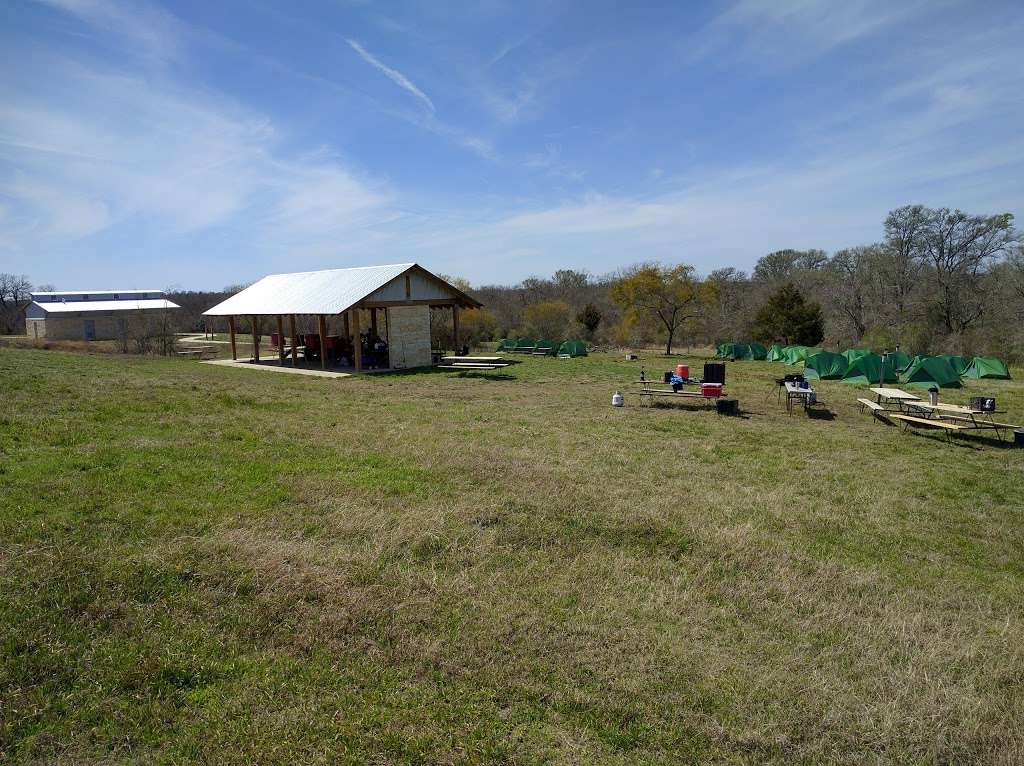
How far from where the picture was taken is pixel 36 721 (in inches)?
127

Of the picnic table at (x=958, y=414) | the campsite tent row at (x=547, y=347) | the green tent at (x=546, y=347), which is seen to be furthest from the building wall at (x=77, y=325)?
the picnic table at (x=958, y=414)

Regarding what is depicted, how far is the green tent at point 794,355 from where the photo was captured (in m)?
27.6

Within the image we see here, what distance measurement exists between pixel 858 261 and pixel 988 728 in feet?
142

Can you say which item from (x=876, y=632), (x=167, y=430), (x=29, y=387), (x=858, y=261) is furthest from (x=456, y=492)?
(x=858, y=261)

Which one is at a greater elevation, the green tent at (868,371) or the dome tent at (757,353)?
the dome tent at (757,353)

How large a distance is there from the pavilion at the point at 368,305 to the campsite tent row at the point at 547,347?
6.52 m

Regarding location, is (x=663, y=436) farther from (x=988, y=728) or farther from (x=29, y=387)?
(x=29, y=387)

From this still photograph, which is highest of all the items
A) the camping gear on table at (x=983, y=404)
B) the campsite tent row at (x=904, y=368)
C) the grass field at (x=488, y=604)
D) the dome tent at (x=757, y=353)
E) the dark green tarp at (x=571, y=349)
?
the dark green tarp at (x=571, y=349)

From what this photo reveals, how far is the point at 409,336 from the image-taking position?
25.1 m

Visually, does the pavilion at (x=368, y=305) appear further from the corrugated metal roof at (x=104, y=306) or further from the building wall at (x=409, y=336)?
the corrugated metal roof at (x=104, y=306)

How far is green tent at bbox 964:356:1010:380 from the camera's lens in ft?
71.0

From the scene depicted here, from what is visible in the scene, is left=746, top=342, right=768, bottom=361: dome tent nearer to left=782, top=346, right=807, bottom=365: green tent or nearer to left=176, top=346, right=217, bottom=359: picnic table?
left=782, top=346, right=807, bottom=365: green tent

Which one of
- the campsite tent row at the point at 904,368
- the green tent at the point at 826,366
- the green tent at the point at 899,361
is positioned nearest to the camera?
the campsite tent row at the point at 904,368

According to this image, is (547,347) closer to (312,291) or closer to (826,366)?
(312,291)
